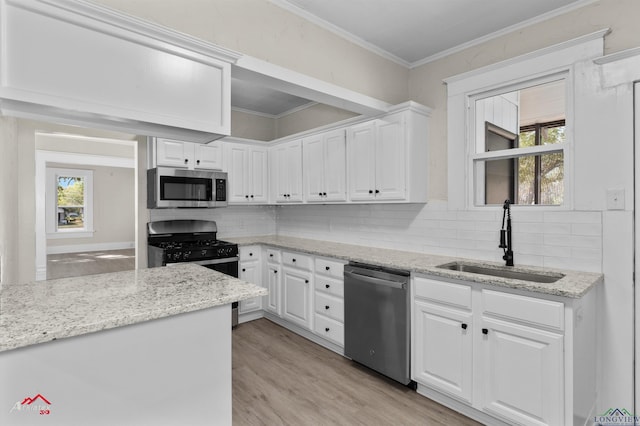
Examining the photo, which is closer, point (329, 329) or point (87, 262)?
point (329, 329)

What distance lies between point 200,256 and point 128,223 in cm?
99

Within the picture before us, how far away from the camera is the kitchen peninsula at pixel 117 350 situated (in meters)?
1.14

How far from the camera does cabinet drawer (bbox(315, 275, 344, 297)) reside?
306 centimetres

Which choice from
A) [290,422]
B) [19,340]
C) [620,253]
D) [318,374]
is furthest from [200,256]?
[620,253]

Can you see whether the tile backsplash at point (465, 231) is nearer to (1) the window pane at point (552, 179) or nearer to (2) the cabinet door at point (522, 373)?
(1) the window pane at point (552, 179)

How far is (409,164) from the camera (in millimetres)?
2889

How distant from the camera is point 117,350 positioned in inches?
51.7

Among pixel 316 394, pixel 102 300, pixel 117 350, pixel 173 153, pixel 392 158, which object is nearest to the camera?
pixel 117 350

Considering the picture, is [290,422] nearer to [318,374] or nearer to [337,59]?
[318,374]

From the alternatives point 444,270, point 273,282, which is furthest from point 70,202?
point 444,270

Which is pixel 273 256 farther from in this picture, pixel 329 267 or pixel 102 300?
pixel 102 300

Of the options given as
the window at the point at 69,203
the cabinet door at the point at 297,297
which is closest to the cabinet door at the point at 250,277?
the cabinet door at the point at 297,297

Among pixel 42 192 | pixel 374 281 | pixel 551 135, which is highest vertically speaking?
pixel 551 135

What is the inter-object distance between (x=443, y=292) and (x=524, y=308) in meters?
0.50
